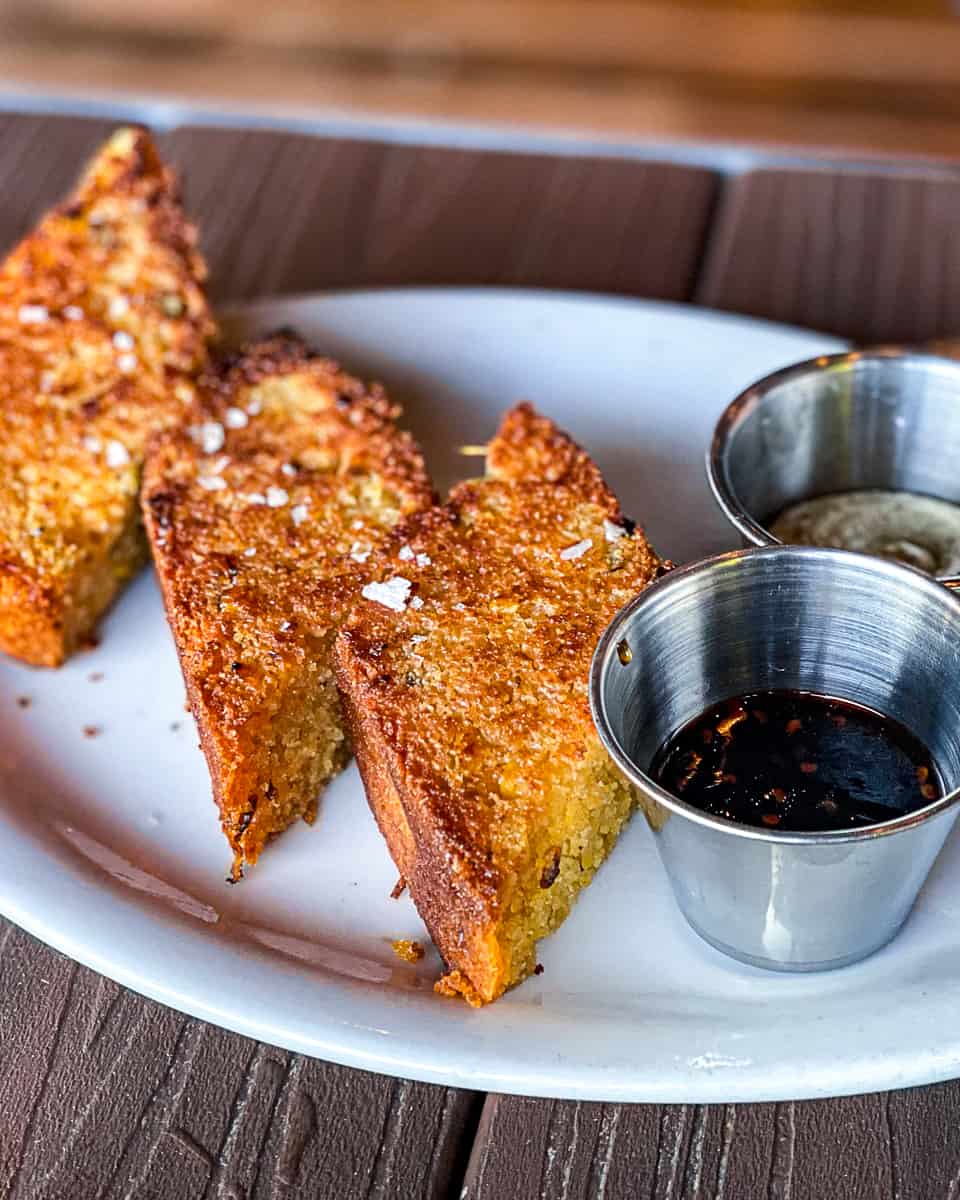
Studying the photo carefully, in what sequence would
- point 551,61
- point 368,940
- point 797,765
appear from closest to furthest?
point 797,765, point 368,940, point 551,61

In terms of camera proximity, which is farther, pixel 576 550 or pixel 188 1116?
pixel 576 550

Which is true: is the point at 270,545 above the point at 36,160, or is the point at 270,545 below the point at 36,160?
above

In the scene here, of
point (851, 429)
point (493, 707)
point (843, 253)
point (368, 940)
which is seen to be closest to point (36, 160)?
point (843, 253)

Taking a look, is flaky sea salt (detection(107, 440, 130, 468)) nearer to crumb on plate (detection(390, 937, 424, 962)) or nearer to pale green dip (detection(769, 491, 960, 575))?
crumb on plate (detection(390, 937, 424, 962))

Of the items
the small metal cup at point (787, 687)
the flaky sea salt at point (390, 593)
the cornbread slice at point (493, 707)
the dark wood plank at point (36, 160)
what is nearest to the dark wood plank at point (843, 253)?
the cornbread slice at point (493, 707)

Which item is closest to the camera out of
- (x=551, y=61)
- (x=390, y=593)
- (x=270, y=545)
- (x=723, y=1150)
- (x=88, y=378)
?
(x=723, y=1150)

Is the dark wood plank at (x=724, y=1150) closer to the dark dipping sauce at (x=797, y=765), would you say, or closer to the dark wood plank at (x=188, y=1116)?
the dark wood plank at (x=188, y=1116)

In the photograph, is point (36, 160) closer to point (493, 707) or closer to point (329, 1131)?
point (493, 707)

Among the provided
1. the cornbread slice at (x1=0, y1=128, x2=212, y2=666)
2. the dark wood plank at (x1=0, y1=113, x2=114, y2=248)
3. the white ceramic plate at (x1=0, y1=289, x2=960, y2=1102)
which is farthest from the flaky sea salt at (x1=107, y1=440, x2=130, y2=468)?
the dark wood plank at (x1=0, y1=113, x2=114, y2=248)

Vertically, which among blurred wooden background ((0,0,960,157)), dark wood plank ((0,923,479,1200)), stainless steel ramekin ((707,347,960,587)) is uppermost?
stainless steel ramekin ((707,347,960,587))
